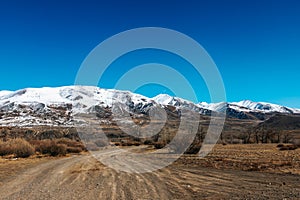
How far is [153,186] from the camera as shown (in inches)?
584

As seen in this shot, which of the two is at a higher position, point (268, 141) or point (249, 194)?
point (268, 141)

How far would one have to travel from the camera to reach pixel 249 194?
40.8 feet

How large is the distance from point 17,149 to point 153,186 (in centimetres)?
2606

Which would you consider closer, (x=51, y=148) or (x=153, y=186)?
(x=153, y=186)

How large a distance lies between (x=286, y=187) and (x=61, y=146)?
29.9 m

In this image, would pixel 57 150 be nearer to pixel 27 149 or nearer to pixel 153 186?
pixel 27 149

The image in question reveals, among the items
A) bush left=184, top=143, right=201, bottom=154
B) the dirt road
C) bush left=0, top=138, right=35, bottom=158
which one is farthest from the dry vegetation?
the dirt road

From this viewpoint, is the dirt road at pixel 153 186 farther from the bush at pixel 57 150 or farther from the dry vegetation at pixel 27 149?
the bush at pixel 57 150

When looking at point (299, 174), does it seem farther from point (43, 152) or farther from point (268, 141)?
point (268, 141)

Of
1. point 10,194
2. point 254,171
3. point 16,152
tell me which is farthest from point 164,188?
point 16,152

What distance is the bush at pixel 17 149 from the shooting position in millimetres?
36406

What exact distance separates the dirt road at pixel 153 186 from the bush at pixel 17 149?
17966 millimetres

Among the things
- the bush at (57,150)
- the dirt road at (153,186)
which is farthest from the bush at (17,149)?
the dirt road at (153,186)

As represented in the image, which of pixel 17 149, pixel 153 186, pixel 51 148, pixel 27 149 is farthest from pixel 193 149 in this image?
pixel 153 186
